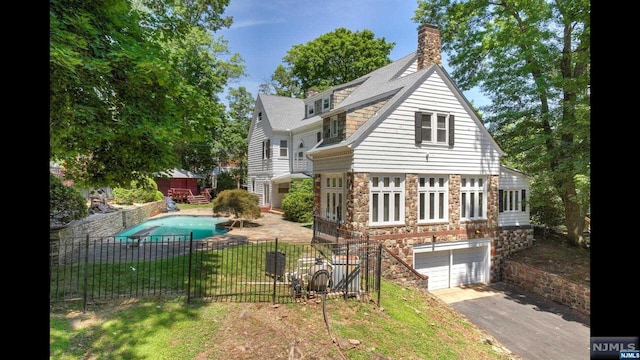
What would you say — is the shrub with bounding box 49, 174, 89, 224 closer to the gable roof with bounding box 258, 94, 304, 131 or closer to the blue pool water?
the blue pool water

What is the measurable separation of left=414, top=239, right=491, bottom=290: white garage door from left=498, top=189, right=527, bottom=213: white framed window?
102 inches

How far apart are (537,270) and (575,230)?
4.57 metres

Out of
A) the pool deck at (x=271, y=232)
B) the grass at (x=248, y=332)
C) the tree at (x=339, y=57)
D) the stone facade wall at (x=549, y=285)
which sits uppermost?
the tree at (x=339, y=57)

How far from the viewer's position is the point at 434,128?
44.3ft

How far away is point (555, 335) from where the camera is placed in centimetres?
1027

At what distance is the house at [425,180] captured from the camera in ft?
40.3

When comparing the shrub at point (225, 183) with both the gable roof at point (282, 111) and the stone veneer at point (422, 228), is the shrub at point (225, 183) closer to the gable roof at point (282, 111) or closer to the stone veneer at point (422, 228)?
the gable roof at point (282, 111)

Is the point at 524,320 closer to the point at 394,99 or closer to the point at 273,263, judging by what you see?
the point at 273,263

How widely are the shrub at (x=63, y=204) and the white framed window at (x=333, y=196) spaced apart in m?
9.57

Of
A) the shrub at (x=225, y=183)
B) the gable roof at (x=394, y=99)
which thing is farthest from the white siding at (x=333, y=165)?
the shrub at (x=225, y=183)

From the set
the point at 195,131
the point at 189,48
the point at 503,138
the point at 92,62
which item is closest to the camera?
the point at 92,62
